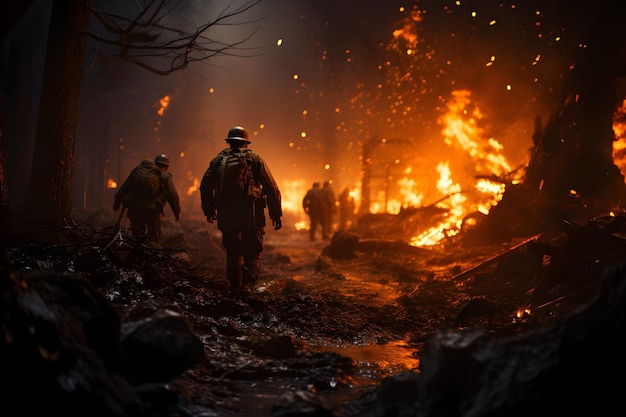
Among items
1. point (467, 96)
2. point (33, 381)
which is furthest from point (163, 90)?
point (33, 381)

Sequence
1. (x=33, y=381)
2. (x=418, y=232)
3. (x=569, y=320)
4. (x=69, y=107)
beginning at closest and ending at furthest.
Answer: (x=33, y=381), (x=569, y=320), (x=69, y=107), (x=418, y=232)

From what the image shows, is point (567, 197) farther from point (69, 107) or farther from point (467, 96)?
point (69, 107)

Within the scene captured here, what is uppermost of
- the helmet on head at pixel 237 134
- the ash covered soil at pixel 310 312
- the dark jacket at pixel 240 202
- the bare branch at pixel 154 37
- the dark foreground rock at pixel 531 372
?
the bare branch at pixel 154 37

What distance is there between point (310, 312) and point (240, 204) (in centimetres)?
176

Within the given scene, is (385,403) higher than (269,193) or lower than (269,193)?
lower

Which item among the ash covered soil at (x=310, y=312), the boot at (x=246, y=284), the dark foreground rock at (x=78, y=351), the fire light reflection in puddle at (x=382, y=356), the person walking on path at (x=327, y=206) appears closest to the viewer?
the dark foreground rock at (x=78, y=351)

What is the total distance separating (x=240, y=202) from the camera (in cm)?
563

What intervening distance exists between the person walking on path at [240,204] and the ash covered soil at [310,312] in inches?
13.2

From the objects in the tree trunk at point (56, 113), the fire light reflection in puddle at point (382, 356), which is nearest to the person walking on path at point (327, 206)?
the tree trunk at point (56, 113)

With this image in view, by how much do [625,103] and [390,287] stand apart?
808 cm

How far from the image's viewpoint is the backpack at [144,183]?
7.46 m

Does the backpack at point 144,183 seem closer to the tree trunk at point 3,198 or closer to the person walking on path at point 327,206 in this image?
the tree trunk at point 3,198

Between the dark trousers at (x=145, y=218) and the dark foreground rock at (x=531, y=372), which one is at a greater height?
the dark trousers at (x=145, y=218)

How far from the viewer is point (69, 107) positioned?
22.5 ft
